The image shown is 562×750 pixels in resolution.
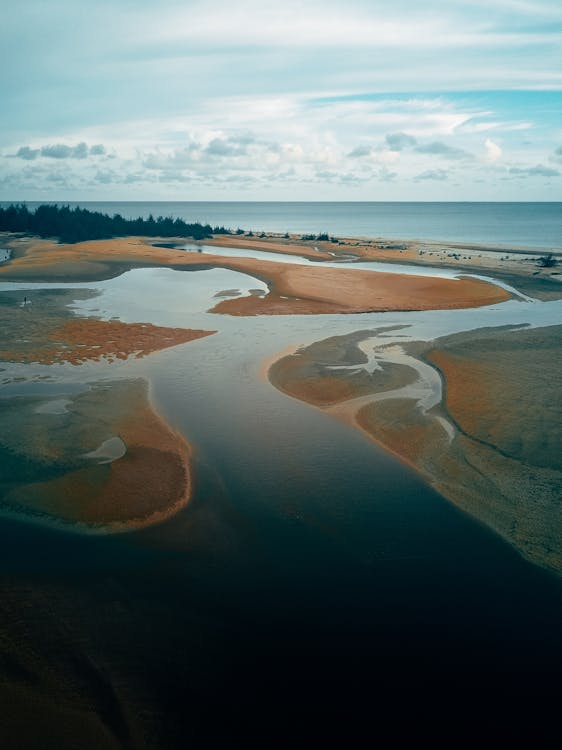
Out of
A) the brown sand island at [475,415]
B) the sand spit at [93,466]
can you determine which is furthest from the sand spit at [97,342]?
the brown sand island at [475,415]

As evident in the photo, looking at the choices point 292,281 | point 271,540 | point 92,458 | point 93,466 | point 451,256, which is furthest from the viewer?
point 451,256

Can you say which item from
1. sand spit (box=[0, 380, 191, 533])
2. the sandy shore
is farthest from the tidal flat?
the sandy shore

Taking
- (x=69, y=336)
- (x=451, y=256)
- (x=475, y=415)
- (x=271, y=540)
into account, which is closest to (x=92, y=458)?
(x=271, y=540)

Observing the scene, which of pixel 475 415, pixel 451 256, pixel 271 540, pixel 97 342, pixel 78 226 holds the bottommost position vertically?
pixel 271 540

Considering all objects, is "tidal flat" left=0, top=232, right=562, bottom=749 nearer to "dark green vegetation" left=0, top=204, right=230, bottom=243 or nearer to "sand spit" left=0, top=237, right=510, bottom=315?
"sand spit" left=0, top=237, right=510, bottom=315

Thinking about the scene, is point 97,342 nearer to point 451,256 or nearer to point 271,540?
point 271,540

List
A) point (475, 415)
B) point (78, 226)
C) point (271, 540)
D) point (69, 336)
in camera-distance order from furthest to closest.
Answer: point (78, 226) → point (69, 336) → point (475, 415) → point (271, 540)

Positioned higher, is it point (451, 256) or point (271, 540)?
point (451, 256)
